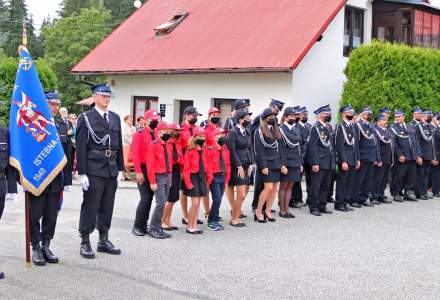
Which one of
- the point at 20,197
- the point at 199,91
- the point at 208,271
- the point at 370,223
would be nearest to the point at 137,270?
the point at 208,271

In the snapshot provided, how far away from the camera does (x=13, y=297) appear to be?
5.71 m

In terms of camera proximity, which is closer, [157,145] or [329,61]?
[157,145]

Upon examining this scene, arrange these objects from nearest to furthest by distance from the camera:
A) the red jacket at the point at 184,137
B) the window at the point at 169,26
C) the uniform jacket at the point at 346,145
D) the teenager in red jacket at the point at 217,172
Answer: the red jacket at the point at 184,137, the teenager in red jacket at the point at 217,172, the uniform jacket at the point at 346,145, the window at the point at 169,26

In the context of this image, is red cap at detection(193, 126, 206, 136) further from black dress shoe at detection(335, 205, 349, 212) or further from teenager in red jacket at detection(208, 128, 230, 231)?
black dress shoe at detection(335, 205, 349, 212)

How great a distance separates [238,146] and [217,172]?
77cm

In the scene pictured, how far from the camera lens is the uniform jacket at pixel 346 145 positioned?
11.7 metres

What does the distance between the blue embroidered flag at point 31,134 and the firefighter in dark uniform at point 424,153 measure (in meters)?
9.42

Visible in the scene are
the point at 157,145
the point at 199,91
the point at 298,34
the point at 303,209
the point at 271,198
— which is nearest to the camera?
the point at 157,145

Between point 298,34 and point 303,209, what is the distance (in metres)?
8.02

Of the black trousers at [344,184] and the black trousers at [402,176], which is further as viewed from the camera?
the black trousers at [402,176]

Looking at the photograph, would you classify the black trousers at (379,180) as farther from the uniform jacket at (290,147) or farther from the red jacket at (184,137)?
the red jacket at (184,137)

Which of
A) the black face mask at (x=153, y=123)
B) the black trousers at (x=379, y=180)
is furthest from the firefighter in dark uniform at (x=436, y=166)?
the black face mask at (x=153, y=123)

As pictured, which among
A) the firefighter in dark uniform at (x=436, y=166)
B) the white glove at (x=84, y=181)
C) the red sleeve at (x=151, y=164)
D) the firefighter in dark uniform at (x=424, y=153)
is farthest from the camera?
the firefighter in dark uniform at (x=436, y=166)

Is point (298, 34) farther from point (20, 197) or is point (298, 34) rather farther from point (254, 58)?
point (20, 197)
